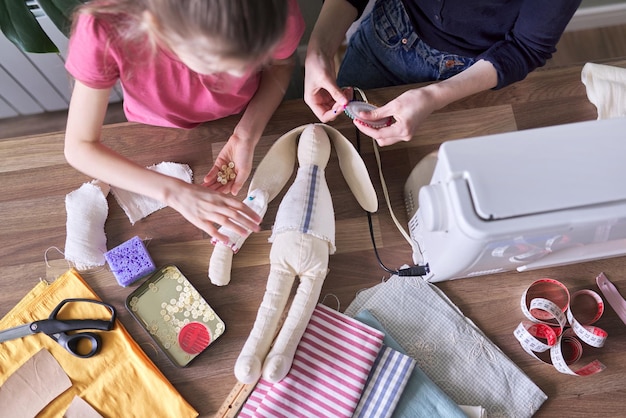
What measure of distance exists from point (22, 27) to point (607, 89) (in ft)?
2.99

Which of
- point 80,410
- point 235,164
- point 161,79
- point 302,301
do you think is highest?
point 161,79

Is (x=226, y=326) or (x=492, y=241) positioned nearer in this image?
(x=492, y=241)

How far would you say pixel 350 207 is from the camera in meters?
0.82

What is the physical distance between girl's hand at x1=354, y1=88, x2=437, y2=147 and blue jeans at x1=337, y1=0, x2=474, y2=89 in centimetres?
21

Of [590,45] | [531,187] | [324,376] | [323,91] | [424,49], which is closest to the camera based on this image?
[531,187]

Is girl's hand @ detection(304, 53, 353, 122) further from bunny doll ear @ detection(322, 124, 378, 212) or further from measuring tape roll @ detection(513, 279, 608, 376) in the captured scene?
measuring tape roll @ detection(513, 279, 608, 376)

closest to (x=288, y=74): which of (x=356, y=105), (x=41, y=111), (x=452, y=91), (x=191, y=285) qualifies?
(x=356, y=105)

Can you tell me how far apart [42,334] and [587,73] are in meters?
0.95

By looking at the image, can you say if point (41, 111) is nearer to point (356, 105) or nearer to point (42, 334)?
point (42, 334)

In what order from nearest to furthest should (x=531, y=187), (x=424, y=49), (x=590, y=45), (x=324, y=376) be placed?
(x=531, y=187) < (x=324, y=376) < (x=424, y=49) < (x=590, y=45)

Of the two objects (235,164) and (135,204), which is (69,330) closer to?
(135,204)

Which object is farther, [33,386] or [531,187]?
[33,386]

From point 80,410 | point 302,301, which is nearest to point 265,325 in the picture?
point 302,301

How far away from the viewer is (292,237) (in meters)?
0.72
